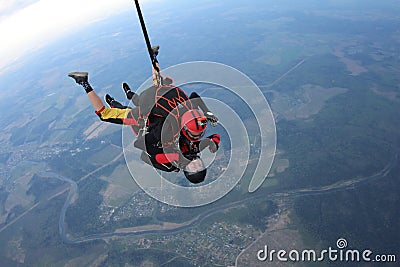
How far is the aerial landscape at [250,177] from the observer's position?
4269 cm

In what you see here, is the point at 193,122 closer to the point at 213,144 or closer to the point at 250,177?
the point at 213,144

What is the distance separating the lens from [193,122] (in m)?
3.47

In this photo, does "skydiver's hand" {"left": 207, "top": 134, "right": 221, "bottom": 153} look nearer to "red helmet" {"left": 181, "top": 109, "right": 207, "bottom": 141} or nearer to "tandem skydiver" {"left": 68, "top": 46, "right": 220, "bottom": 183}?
"tandem skydiver" {"left": 68, "top": 46, "right": 220, "bottom": 183}

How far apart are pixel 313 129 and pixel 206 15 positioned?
149 meters

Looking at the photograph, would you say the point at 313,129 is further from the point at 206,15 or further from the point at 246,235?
the point at 206,15

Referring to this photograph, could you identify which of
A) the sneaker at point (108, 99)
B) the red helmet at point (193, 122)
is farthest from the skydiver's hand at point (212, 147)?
the sneaker at point (108, 99)

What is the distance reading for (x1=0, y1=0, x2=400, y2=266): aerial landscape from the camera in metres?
42.7

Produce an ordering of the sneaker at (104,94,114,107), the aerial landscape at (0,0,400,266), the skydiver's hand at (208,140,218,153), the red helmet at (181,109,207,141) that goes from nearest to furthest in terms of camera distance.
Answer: the red helmet at (181,109,207,141) → the skydiver's hand at (208,140,218,153) → the sneaker at (104,94,114,107) → the aerial landscape at (0,0,400,266)

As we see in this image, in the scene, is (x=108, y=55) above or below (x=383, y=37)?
above

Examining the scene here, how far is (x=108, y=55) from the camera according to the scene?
480 ft

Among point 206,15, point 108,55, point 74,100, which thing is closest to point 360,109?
point 74,100

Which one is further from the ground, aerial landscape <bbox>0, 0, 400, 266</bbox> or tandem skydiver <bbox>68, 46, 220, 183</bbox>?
tandem skydiver <bbox>68, 46, 220, 183</bbox>

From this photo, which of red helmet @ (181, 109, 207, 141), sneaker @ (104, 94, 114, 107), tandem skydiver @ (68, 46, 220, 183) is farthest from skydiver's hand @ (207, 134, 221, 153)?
sneaker @ (104, 94, 114, 107)

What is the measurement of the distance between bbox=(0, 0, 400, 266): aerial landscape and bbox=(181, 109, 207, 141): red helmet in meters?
0.65
